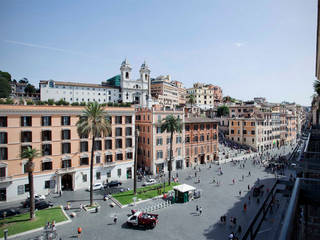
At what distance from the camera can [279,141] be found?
309 feet

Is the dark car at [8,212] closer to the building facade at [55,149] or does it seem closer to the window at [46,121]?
the building facade at [55,149]

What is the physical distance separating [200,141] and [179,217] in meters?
34.0

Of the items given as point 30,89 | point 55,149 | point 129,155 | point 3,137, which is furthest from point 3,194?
point 30,89

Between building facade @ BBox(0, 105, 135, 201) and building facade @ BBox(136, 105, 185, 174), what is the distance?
5620 mm

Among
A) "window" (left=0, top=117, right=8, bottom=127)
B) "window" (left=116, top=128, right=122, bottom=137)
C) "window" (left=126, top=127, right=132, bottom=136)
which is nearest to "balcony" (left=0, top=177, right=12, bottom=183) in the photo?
"window" (left=0, top=117, right=8, bottom=127)

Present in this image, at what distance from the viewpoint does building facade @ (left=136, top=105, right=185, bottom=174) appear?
49344 mm

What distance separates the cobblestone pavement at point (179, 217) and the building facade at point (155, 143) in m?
9.71

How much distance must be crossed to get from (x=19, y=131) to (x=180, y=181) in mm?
30953

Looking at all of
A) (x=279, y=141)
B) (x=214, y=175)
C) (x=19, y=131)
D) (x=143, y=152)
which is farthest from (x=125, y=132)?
(x=279, y=141)

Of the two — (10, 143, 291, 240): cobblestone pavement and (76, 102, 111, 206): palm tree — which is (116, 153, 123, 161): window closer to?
(10, 143, 291, 240): cobblestone pavement

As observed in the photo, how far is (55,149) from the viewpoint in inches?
1465

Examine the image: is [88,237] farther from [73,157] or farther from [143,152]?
[143,152]

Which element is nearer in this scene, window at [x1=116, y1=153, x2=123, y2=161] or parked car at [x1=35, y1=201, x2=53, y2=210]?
parked car at [x1=35, y1=201, x2=53, y2=210]

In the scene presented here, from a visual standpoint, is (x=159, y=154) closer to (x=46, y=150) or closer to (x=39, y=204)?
(x=46, y=150)
